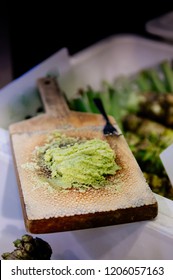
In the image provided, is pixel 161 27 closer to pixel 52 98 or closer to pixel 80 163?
pixel 52 98

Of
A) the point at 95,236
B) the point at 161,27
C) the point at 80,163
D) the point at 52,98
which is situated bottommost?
the point at 95,236

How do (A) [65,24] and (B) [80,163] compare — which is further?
(A) [65,24]

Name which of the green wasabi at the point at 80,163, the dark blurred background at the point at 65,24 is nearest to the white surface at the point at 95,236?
the green wasabi at the point at 80,163

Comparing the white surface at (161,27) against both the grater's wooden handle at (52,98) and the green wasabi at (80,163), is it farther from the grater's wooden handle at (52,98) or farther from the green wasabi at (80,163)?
the green wasabi at (80,163)

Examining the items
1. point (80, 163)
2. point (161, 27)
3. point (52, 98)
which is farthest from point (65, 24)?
point (80, 163)

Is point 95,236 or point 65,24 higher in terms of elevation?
point 65,24

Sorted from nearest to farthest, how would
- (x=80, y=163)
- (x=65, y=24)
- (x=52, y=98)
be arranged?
(x=80, y=163) < (x=52, y=98) < (x=65, y=24)

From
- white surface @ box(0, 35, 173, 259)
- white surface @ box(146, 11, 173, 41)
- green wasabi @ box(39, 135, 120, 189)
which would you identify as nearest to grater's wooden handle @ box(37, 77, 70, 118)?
white surface @ box(0, 35, 173, 259)
